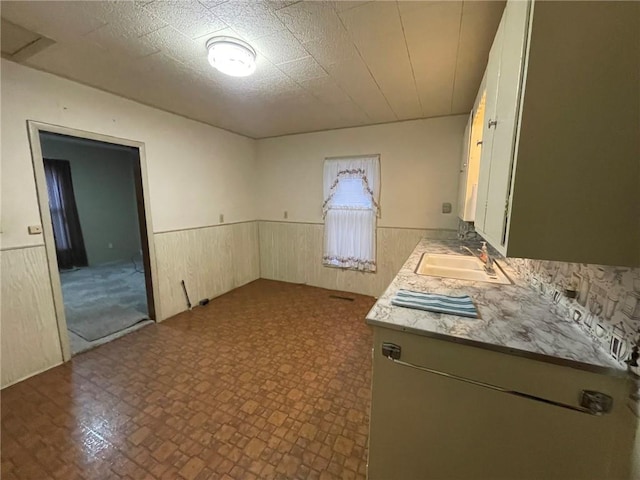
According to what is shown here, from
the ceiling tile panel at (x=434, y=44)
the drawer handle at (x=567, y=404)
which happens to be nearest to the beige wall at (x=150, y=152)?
the ceiling tile panel at (x=434, y=44)

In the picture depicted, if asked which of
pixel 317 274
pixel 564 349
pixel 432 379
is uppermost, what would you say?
pixel 564 349

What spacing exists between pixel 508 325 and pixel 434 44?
5.64 ft

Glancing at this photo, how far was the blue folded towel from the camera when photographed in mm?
1171

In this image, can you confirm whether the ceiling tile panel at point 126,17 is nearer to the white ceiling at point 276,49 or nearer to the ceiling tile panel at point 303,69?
the white ceiling at point 276,49

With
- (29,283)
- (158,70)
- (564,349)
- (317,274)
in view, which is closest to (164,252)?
(29,283)

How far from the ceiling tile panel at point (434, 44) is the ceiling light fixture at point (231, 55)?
964 millimetres

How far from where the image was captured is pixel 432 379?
106 centimetres

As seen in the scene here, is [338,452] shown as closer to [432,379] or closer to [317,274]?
[432,379]

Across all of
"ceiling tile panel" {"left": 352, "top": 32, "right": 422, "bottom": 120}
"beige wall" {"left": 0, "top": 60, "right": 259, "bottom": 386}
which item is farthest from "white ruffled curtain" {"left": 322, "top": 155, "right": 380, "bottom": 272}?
"beige wall" {"left": 0, "top": 60, "right": 259, "bottom": 386}

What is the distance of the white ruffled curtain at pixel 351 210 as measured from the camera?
3.62 metres

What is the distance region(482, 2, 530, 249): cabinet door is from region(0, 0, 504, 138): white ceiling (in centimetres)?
54

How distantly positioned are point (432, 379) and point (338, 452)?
0.80 m

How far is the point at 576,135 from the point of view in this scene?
2.46ft

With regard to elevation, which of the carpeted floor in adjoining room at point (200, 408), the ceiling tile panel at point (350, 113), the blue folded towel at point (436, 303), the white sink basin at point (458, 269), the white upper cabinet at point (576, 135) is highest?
the ceiling tile panel at point (350, 113)
